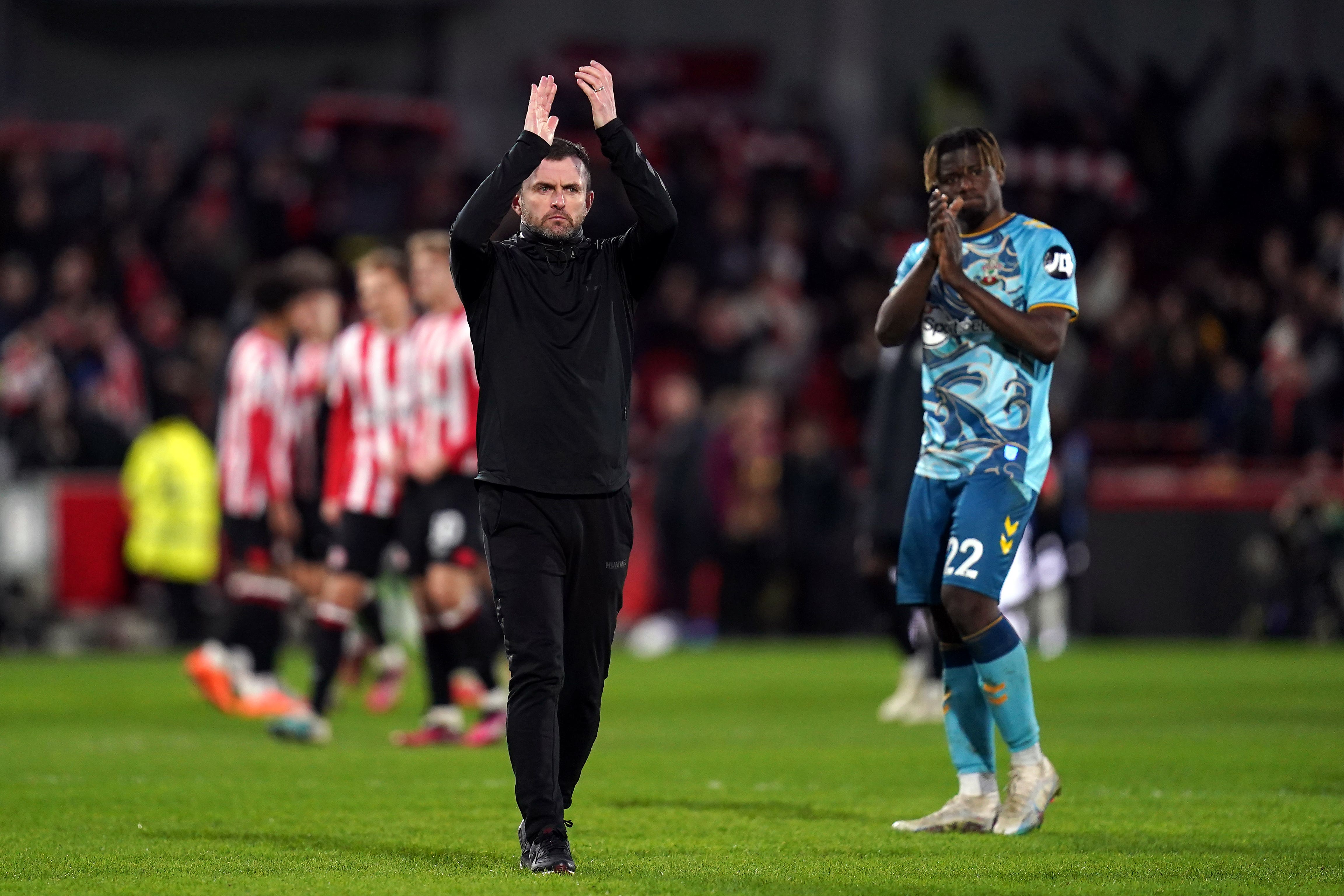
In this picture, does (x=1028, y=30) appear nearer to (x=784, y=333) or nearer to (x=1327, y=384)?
(x=784, y=333)

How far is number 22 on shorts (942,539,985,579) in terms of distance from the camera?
22.2 ft

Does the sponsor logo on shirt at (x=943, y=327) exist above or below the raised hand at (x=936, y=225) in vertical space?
below

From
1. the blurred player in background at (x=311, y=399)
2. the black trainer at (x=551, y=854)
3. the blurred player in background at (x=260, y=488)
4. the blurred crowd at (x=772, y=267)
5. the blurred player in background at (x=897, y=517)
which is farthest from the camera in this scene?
the blurred crowd at (x=772, y=267)

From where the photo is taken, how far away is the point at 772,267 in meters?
24.0

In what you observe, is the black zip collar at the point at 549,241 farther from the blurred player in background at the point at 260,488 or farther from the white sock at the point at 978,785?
the blurred player in background at the point at 260,488

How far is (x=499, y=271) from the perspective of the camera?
20.1 feet

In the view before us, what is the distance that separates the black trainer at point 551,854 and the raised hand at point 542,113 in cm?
203

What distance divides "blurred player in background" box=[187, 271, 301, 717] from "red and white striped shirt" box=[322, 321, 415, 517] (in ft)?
4.80

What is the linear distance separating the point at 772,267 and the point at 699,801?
16.5m

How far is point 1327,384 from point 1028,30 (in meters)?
10.8

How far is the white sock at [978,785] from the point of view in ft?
23.2

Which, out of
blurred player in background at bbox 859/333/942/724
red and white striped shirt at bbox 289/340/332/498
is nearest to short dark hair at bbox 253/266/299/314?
red and white striped shirt at bbox 289/340/332/498

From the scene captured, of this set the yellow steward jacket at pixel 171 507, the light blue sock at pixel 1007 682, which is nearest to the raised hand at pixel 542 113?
the light blue sock at pixel 1007 682

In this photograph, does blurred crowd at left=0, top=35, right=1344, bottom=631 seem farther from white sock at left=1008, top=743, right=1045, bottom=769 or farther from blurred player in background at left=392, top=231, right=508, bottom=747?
white sock at left=1008, top=743, right=1045, bottom=769
